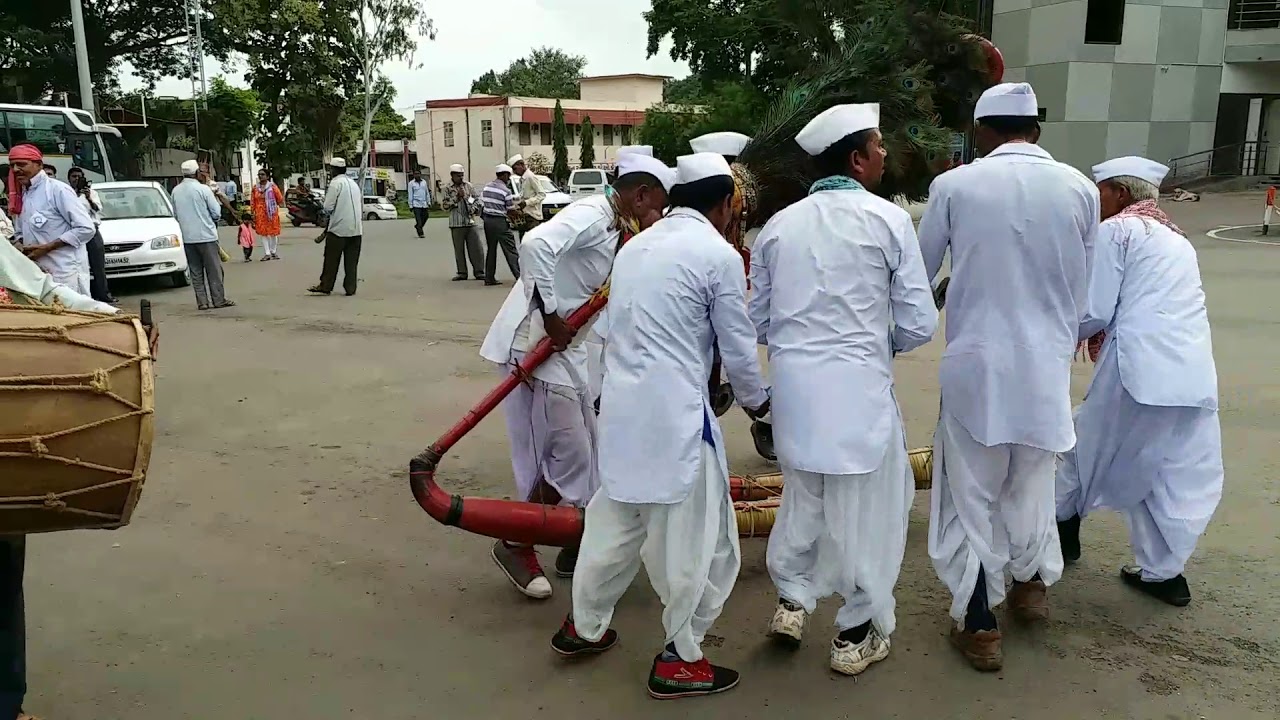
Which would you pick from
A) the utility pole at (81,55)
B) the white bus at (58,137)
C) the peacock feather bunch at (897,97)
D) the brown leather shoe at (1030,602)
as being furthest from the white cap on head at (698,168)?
the utility pole at (81,55)

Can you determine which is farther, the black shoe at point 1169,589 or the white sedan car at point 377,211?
the white sedan car at point 377,211

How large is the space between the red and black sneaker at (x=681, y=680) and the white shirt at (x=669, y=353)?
0.57m

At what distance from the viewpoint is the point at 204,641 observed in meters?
3.51

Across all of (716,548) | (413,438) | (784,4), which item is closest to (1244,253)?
(784,4)

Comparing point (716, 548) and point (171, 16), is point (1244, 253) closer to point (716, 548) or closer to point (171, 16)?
point (716, 548)

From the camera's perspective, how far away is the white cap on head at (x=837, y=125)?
10.5 ft

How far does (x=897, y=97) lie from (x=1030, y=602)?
2.54 metres

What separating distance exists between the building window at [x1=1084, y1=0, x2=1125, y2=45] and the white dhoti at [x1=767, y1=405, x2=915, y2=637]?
27.0m

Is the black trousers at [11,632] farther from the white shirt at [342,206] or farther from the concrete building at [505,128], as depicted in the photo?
the concrete building at [505,128]

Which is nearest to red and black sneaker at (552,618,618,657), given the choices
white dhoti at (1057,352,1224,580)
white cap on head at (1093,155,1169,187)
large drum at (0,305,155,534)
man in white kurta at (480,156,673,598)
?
man in white kurta at (480,156,673,598)

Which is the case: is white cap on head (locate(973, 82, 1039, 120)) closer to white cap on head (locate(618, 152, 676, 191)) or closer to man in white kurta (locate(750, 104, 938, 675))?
man in white kurta (locate(750, 104, 938, 675))

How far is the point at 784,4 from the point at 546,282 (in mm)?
3025

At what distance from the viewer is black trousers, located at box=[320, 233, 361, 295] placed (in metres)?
12.3

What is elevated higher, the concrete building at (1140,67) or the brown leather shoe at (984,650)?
the concrete building at (1140,67)
